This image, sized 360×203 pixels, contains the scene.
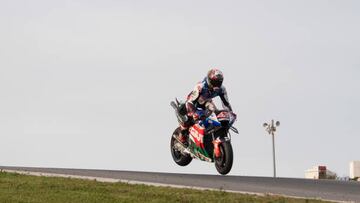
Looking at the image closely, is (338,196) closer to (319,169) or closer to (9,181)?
(9,181)

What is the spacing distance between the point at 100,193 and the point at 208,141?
19.0 feet

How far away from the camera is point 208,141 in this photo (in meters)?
23.1

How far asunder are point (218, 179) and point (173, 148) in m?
2.95

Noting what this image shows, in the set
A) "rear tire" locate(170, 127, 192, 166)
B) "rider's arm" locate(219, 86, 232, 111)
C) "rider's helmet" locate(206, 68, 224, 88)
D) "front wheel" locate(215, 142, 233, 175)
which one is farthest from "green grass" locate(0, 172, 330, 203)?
"rear tire" locate(170, 127, 192, 166)

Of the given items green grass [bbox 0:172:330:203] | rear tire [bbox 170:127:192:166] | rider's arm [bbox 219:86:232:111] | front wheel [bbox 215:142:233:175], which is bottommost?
green grass [bbox 0:172:330:203]

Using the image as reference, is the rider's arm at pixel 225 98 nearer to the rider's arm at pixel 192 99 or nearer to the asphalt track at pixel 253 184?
the rider's arm at pixel 192 99

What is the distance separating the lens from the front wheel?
841 inches

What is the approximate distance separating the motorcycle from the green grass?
2.81 metres

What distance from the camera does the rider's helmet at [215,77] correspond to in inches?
871

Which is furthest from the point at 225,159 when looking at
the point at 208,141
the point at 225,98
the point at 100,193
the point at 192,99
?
the point at 100,193

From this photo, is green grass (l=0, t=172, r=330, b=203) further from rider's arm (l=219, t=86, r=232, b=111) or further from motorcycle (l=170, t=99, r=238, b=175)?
rider's arm (l=219, t=86, r=232, b=111)

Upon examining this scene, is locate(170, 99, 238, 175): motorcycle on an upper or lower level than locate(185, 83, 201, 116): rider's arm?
lower

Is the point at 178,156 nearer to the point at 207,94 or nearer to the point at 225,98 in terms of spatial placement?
the point at 207,94

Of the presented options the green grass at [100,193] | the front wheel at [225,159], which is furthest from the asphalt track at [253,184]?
the green grass at [100,193]
